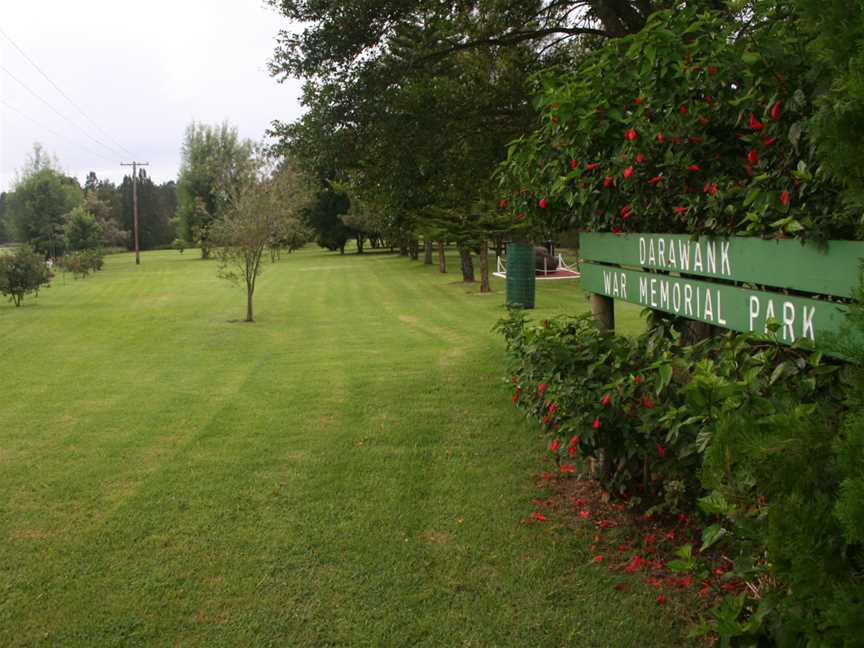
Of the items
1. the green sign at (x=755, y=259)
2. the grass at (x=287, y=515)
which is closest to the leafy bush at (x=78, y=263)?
the grass at (x=287, y=515)

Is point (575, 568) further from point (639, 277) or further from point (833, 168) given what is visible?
point (833, 168)

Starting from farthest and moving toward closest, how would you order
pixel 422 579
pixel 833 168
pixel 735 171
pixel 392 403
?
pixel 392 403 < pixel 422 579 < pixel 735 171 < pixel 833 168

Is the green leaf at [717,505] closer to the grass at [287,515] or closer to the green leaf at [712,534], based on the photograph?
the green leaf at [712,534]

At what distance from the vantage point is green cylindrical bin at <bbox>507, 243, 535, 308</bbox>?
12.1 meters

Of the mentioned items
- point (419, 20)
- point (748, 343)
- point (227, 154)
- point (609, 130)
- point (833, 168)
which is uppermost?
point (227, 154)

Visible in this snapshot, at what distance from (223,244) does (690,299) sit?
57.5 feet

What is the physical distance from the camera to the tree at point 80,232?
54.2 m

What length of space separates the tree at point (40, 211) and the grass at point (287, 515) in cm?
4967

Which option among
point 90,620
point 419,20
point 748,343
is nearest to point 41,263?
point 419,20

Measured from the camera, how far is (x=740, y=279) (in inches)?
121

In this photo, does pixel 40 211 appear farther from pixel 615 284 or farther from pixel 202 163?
pixel 615 284

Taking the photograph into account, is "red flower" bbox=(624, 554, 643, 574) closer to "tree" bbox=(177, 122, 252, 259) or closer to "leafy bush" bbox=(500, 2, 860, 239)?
"leafy bush" bbox=(500, 2, 860, 239)

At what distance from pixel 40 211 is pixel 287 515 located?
60150 millimetres

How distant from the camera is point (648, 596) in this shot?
12.0ft
